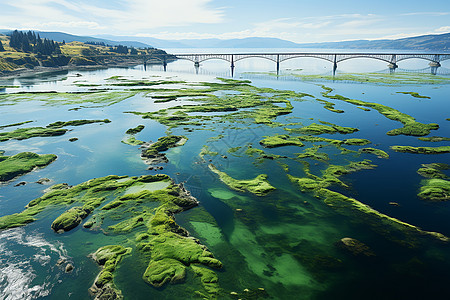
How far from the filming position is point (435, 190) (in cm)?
2983

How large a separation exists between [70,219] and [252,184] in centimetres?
2110

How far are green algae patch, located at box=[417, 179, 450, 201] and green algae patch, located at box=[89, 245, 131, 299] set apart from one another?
33.9 metres

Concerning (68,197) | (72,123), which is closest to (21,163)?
(68,197)

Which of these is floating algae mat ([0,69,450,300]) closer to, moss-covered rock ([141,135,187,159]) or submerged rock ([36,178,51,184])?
submerged rock ([36,178,51,184])

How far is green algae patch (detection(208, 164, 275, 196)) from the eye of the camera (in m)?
31.0

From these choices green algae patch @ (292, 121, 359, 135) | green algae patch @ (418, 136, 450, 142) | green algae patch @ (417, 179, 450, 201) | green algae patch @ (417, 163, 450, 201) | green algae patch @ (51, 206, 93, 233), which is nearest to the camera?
green algae patch @ (51, 206, 93, 233)

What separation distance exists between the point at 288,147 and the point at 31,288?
3904 centimetres

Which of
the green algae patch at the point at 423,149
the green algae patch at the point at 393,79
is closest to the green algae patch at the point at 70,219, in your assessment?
the green algae patch at the point at 423,149

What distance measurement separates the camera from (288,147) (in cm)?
4484

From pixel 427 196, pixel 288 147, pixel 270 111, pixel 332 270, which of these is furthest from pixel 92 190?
pixel 270 111

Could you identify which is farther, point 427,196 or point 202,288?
point 427,196

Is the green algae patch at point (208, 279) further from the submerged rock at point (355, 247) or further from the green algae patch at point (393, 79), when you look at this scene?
the green algae patch at point (393, 79)

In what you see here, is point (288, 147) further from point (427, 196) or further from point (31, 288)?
point (31, 288)

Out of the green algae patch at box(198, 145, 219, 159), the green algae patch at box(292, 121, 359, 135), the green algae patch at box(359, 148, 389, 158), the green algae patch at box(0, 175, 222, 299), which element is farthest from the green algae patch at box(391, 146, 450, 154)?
the green algae patch at box(0, 175, 222, 299)
